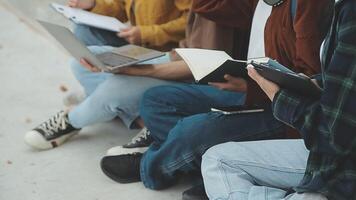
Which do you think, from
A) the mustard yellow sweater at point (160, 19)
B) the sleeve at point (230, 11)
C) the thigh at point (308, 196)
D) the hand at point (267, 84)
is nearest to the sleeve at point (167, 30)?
the mustard yellow sweater at point (160, 19)

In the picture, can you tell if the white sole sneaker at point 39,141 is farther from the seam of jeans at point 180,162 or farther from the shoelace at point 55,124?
the seam of jeans at point 180,162

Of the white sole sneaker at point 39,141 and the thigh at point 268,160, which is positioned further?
the white sole sneaker at point 39,141

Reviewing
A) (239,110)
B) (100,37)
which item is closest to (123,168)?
(239,110)

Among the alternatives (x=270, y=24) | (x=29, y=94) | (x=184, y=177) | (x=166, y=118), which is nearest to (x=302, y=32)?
(x=270, y=24)

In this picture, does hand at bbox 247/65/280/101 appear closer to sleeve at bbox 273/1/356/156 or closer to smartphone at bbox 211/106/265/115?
sleeve at bbox 273/1/356/156

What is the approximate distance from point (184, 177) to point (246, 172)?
509 millimetres

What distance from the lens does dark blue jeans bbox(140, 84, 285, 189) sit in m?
1.64

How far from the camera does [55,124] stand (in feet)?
7.19

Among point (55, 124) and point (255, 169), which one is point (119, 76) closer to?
point (55, 124)

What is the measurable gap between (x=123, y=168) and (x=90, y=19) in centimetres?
59

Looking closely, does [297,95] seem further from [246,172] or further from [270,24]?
[270,24]

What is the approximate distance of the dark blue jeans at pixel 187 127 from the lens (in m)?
1.64

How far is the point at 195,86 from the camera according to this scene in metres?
1.87

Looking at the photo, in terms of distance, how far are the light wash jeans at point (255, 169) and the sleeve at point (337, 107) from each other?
0.20 metres
